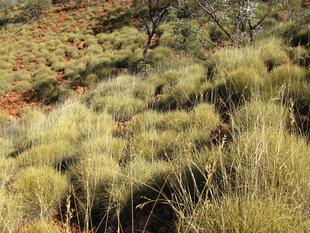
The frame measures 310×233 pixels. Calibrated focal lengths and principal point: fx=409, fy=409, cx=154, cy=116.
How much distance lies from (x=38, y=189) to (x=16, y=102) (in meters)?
12.5

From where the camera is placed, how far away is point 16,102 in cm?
1602

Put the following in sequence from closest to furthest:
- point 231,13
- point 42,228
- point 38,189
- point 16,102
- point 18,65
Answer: point 42,228, point 38,189, point 231,13, point 16,102, point 18,65

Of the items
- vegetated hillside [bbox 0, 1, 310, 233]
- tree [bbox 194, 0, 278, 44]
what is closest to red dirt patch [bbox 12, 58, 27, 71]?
vegetated hillside [bbox 0, 1, 310, 233]

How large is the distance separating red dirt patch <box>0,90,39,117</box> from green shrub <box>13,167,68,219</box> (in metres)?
10.0

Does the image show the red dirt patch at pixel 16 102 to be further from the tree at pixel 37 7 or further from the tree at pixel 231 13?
the tree at pixel 37 7

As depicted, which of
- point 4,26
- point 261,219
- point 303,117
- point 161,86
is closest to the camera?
point 261,219

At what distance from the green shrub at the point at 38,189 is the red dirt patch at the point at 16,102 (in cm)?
1005

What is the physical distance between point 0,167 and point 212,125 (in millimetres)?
2828

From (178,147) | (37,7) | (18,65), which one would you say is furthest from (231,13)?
(37,7)

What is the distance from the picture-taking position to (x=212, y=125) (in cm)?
523

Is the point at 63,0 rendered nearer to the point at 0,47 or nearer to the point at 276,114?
the point at 0,47

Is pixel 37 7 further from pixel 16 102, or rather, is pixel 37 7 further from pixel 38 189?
pixel 38 189

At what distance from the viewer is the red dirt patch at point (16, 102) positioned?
48.7ft

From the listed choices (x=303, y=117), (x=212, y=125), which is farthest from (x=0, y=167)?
(x=303, y=117)
